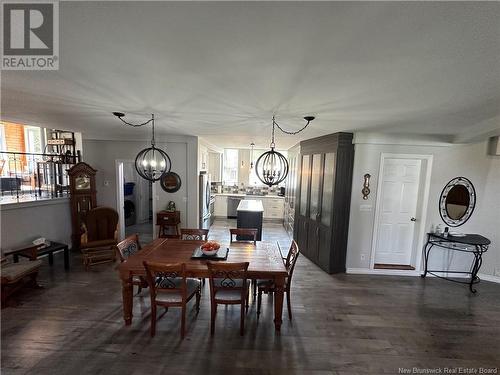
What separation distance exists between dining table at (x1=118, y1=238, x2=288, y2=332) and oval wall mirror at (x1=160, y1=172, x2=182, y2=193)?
1883 mm

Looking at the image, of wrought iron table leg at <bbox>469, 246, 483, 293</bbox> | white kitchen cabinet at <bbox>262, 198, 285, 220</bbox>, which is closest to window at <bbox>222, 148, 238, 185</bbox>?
white kitchen cabinet at <bbox>262, 198, 285, 220</bbox>

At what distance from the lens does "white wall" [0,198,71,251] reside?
3.77 meters

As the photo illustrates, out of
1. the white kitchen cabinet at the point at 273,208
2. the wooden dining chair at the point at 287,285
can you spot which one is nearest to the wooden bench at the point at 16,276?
the wooden dining chair at the point at 287,285

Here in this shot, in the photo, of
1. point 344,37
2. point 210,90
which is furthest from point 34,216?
point 344,37

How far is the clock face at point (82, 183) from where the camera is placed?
15.2 feet

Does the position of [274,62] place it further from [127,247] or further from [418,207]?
[418,207]

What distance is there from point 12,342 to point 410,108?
5187mm

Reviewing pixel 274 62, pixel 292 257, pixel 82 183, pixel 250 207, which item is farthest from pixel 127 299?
pixel 250 207

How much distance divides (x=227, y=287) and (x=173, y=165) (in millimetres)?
3285

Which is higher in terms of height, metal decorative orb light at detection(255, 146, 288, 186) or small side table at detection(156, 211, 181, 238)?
metal decorative orb light at detection(255, 146, 288, 186)

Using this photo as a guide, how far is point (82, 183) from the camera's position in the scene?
4691 millimetres

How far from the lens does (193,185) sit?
5043 millimetres

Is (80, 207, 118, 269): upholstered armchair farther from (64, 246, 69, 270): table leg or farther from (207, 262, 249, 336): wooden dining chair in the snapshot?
(207, 262, 249, 336): wooden dining chair

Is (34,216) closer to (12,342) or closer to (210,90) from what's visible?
(12,342)
